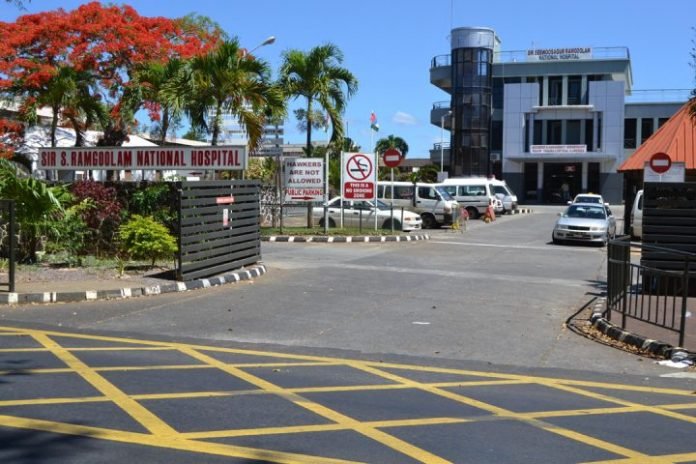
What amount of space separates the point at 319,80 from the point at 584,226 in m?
9.81

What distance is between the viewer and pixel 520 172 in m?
68.1

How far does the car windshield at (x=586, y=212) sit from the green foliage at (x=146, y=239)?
16.1 m

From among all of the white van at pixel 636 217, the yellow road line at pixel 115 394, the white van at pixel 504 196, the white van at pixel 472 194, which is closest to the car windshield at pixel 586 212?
the white van at pixel 636 217

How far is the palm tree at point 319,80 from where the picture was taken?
24.7 meters

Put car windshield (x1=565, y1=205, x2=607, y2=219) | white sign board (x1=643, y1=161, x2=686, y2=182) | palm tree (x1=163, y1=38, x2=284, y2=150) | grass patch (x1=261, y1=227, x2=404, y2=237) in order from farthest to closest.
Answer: car windshield (x1=565, y1=205, x2=607, y2=219), grass patch (x1=261, y1=227, x2=404, y2=237), palm tree (x1=163, y1=38, x2=284, y2=150), white sign board (x1=643, y1=161, x2=686, y2=182)

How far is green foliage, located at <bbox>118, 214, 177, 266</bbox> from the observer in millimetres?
13930

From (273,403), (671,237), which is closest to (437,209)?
(671,237)

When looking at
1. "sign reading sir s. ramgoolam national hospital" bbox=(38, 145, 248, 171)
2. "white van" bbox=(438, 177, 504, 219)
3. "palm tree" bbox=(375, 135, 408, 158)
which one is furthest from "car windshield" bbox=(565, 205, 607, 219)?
"palm tree" bbox=(375, 135, 408, 158)

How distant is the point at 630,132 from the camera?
218 ft

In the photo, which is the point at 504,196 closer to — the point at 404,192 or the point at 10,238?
the point at 404,192

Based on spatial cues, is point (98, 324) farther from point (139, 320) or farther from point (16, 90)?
point (16, 90)

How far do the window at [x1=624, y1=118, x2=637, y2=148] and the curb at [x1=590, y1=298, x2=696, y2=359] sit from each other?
196 ft

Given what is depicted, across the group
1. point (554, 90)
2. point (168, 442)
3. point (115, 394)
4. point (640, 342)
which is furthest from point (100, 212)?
point (554, 90)

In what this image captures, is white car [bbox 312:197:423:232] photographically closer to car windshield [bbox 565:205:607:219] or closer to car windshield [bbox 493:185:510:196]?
car windshield [bbox 565:205:607:219]
